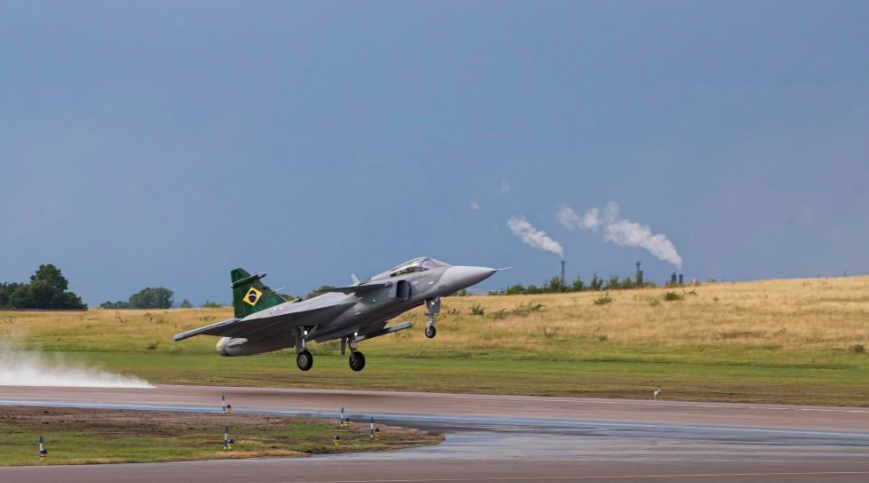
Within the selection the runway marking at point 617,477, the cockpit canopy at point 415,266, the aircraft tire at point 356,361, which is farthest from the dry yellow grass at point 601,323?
the runway marking at point 617,477

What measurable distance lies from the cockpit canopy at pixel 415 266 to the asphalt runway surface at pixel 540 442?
4.54 m

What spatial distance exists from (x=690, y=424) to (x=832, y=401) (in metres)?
12.0

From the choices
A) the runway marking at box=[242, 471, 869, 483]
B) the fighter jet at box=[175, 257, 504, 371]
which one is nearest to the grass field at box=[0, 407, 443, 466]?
the runway marking at box=[242, 471, 869, 483]

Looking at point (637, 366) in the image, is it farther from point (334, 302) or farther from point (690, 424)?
point (690, 424)

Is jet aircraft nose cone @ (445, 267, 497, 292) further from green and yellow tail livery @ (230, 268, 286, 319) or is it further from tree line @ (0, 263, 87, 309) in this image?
tree line @ (0, 263, 87, 309)

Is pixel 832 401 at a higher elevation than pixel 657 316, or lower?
lower

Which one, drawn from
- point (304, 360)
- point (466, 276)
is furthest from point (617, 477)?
point (304, 360)

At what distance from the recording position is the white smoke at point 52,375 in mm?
52094

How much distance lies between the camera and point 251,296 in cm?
4772

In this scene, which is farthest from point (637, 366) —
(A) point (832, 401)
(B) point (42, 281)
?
(B) point (42, 281)

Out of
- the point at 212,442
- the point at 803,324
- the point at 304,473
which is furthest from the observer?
the point at 803,324

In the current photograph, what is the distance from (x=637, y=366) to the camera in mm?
64250

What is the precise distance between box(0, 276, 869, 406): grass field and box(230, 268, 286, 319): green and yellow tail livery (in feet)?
16.2

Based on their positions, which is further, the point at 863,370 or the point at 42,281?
the point at 42,281
